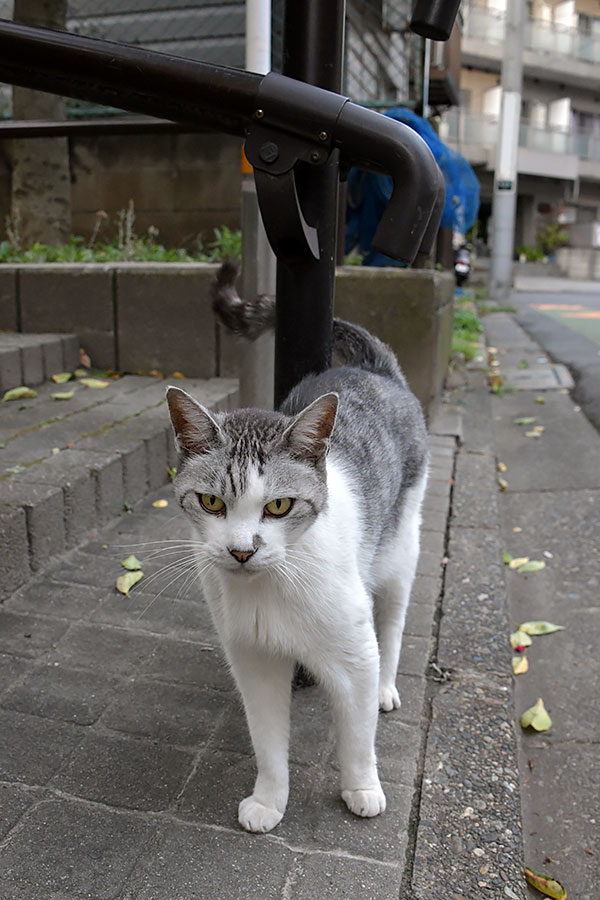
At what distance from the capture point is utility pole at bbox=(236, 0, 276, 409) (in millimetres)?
3494

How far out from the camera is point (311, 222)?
190cm

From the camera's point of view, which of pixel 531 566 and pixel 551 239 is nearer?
pixel 531 566

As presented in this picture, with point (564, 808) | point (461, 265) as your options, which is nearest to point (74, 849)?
point (564, 808)

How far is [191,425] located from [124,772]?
3.03ft

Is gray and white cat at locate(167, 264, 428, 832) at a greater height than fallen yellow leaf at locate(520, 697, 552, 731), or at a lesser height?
greater

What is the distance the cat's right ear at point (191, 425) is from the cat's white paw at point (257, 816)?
2.79ft

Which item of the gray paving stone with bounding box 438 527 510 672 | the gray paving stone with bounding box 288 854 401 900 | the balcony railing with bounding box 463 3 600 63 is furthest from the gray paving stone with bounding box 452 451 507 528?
the balcony railing with bounding box 463 3 600 63

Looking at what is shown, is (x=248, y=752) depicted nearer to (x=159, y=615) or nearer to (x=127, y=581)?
(x=159, y=615)

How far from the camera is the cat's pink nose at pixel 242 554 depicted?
1.62 m

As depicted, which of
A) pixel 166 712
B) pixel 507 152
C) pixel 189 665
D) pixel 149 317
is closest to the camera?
pixel 166 712

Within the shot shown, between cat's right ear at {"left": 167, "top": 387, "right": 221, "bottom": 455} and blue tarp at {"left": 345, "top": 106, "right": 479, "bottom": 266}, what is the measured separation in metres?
4.18

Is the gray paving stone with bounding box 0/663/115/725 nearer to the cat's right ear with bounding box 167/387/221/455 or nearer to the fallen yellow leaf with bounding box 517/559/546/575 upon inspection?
the cat's right ear with bounding box 167/387/221/455

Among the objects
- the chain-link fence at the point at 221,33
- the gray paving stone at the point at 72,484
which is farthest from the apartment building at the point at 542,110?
the gray paving stone at the point at 72,484

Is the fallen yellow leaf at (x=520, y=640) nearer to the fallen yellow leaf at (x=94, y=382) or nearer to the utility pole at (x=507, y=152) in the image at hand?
the fallen yellow leaf at (x=94, y=382)
